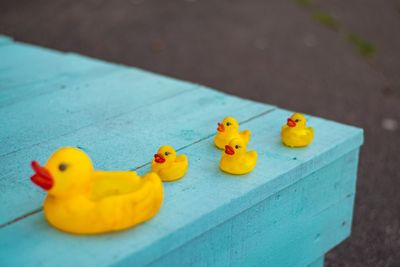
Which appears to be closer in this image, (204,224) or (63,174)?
(63,174)

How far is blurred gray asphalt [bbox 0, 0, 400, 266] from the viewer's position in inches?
109

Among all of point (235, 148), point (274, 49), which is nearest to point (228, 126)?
point (235, 148)

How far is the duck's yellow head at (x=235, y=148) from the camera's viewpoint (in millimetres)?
1237

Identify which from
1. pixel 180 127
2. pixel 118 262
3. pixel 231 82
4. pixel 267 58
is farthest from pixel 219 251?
pixel 267 58

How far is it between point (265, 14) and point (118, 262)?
139 inches

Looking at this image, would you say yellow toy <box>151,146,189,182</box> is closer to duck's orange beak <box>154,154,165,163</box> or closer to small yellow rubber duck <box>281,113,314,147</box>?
duck's orange beak <box>154,154,165,163</box>

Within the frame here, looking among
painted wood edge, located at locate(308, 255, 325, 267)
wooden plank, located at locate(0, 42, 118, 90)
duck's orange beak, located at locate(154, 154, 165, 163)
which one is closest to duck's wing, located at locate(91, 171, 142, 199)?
duck's orange beak, located at locate(154, 154, 165, 163)

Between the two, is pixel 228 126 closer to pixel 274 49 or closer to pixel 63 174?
pixel 63 174

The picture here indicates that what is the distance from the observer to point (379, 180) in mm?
A: 2443

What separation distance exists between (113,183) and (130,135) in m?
0.40

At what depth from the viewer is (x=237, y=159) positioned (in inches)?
49.3

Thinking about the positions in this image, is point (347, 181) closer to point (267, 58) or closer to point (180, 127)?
point (180, 127)

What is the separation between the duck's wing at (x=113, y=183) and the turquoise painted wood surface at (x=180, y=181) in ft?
0.25

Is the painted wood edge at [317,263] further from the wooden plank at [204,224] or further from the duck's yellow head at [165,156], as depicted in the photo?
the duck's yellow head at [165,156]
